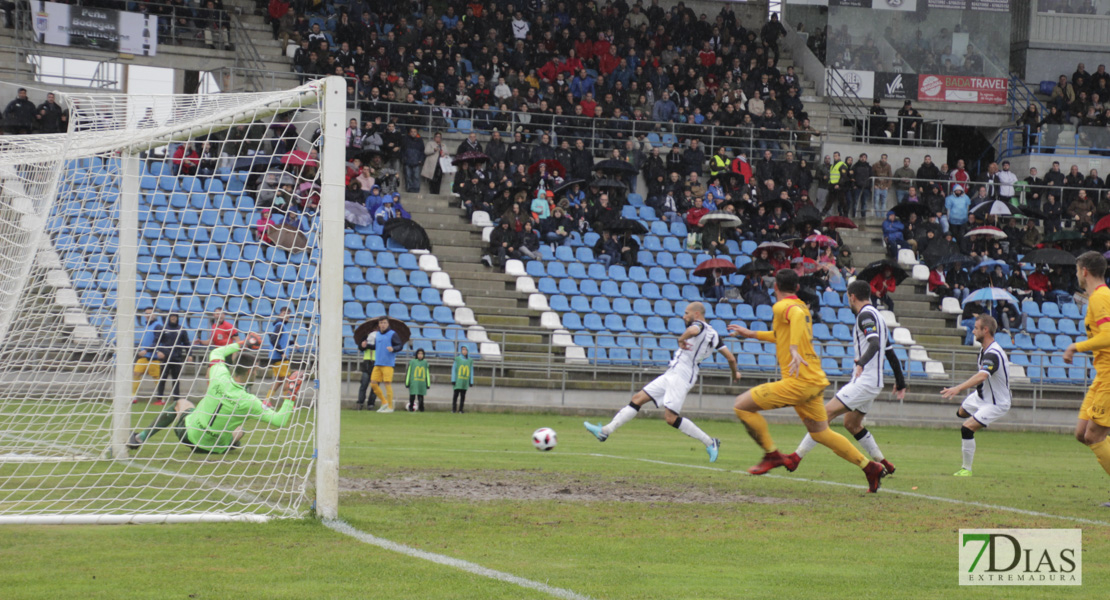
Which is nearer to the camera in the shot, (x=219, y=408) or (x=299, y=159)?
(x=299, y=159)

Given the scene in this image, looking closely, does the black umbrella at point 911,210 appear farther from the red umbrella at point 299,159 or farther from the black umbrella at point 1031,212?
the red umbrella at point 299,159

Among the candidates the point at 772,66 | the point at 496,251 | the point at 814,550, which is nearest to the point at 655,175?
the point at 496,251

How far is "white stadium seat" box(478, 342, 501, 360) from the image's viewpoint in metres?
25.6

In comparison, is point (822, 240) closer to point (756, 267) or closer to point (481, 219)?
point (756, 267)

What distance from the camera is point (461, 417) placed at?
23.0m

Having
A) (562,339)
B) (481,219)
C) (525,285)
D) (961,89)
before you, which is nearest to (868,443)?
(562,339)

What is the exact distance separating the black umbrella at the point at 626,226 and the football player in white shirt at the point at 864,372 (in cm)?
1675

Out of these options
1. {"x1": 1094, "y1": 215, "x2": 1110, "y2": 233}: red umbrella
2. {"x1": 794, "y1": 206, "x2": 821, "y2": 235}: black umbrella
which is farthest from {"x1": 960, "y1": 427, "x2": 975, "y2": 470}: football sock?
{"x1": 1094, "y1": 215, "x2": 1110, "y2": 233}: red umbrella

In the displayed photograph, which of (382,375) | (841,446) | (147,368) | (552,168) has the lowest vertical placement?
(382,375)

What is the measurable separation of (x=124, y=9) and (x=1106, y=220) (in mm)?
27371

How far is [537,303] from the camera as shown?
90.3ft

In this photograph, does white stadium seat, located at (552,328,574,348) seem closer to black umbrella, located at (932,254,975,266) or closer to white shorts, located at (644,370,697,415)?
black umbrella, located at (932,254,975,266)

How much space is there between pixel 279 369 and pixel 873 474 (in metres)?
5.97

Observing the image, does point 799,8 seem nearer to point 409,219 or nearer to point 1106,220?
point 1106,220
